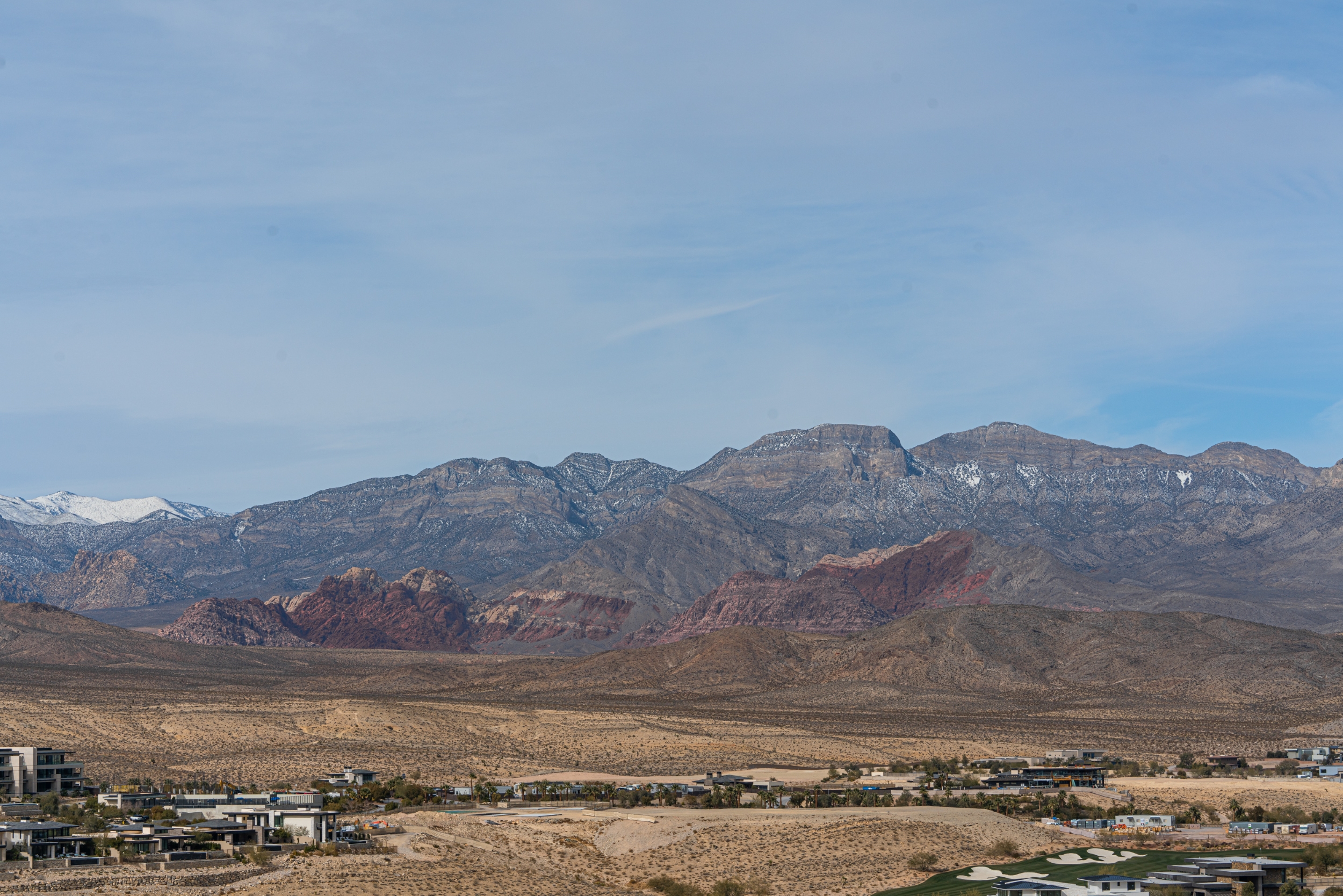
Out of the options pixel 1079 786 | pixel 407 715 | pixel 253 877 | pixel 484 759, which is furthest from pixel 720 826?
pixel 407 715

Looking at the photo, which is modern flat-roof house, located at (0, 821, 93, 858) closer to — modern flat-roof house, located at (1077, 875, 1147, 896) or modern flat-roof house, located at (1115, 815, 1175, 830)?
modern flat-roof house, located at (1077, 875, 1147, 896)

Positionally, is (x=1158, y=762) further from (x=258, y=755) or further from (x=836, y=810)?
(x=258, y=755)

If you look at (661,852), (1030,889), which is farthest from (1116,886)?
(661,852)

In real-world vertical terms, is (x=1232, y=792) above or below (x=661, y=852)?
above

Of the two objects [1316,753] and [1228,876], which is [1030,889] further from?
[1316,753]

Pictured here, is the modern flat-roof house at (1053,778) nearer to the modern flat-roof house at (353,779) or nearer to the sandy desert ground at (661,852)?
the sandy desert ground at (661,852)

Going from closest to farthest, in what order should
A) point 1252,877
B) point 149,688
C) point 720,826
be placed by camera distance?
point 1252,877 < point 720,826 < point 149,688
